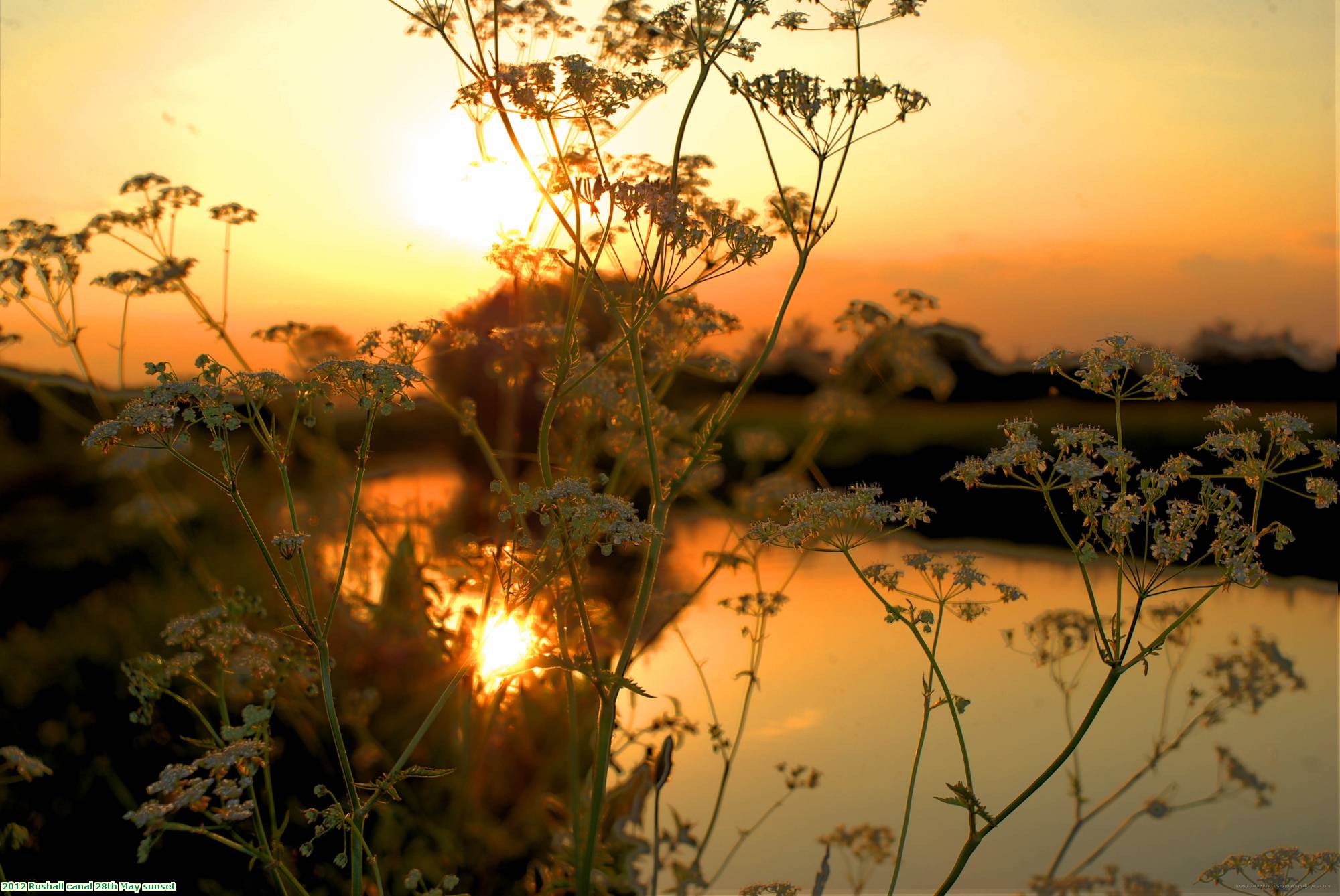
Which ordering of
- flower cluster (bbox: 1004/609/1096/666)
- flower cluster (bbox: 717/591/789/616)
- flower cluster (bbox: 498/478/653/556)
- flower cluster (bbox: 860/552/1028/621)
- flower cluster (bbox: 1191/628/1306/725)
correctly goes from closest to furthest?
flower cluster (bbox: 498/478/653/556), flower cluster (bbox: 860/552/1028/621), flower cluster (bbox: 717/591/789/616), flower cluster (bbox: 1004/609/1096/666), flower cluster (bbox: 1191/628/1306/725)

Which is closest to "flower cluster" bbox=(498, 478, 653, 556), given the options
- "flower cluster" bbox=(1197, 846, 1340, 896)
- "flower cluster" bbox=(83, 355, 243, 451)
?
"flower cluster" bbox=(83, 355, 243, 451)

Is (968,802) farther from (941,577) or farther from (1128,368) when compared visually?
(1128,368)

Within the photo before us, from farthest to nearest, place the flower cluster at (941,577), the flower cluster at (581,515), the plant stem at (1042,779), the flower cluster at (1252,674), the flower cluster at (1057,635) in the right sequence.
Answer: the flower cluster at (1252,674) → the flower cluster at (1057,635) → the flower cluster at (941,577) → the flower cluster at (581,515) → the plant stem at (1042,779)

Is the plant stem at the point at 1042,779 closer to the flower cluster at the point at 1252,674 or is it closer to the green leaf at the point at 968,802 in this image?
the green leaf at the point at 968,802

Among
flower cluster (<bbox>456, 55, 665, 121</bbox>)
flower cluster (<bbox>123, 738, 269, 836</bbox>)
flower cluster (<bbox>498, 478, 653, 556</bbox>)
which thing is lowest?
flower cluster (<bbox>123, 738, 269, 836</bbox>)

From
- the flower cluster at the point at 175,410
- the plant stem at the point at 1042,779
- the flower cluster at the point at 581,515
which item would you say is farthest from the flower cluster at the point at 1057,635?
the flower cluster at the point at 175,410

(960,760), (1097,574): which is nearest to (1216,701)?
(960,760)

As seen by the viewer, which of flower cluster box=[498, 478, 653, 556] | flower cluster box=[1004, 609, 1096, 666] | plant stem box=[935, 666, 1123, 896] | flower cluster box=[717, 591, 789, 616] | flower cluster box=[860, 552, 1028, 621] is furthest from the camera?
flower cluster box=[1004, 609, 1096, 666]

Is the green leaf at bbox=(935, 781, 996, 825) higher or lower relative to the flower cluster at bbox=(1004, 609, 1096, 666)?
higher

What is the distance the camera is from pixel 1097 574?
5121 millimetres

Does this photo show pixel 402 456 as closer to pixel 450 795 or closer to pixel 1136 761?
pixel 450 795

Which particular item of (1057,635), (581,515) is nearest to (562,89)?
(581,515)

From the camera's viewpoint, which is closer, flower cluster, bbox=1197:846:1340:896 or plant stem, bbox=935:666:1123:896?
plant stem, bbox=935:666:1123:896

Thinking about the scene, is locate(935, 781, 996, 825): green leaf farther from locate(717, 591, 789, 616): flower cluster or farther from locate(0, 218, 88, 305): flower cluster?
locate(0, 218, 88, 305): flower cluster
